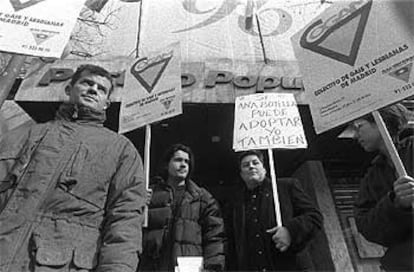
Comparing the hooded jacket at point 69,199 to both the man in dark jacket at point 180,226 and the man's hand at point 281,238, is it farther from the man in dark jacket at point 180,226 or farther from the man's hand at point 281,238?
the man's hand at point 281,238

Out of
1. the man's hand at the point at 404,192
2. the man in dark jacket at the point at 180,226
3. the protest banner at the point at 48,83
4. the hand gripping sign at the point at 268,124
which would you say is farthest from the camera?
the protest banner at the point at 48,83

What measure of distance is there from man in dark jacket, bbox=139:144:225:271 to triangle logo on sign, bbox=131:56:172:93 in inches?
35.9

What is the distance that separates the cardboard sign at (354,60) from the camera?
2773mm

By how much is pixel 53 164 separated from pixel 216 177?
204 inches

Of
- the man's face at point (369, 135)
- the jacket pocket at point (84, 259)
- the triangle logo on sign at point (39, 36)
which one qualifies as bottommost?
the jacket pocket at point (84, 259)

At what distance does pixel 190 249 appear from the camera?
3428 mm

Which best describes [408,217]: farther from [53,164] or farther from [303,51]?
[53,164]

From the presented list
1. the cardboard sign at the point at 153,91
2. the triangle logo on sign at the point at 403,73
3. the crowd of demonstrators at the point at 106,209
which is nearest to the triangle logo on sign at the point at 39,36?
the crowd of demonstrators at the point at 106,209

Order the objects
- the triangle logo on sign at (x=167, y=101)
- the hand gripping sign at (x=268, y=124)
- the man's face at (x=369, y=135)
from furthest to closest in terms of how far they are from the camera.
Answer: the triangle logo on sign at (x=167, y=101) → the hand gripping sign at (x=268, y=124) → the man's face at (x=369, y=135)

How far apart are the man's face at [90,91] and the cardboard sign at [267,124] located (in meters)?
1.45

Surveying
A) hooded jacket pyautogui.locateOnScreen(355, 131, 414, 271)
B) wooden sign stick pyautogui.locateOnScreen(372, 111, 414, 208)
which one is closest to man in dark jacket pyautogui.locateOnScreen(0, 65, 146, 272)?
hooded jacket pyautogui.locateOnScreen(355, 131, 414, 271)

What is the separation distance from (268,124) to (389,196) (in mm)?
1744

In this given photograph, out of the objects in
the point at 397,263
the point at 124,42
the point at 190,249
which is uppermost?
the point at 124,42

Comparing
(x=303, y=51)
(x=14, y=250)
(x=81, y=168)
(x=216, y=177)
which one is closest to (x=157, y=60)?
(x=303, y=51)
